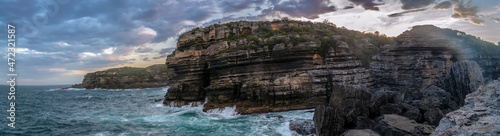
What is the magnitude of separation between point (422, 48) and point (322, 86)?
47.6 ft

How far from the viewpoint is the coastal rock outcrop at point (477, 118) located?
15.2 ft

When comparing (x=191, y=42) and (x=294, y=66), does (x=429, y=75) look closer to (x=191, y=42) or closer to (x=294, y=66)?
(x=294, y=66)

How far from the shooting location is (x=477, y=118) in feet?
16.9

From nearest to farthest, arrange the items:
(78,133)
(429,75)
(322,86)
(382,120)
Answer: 1. (382,120)
2. (78,133)
3. (322,86)
4. (429,75)

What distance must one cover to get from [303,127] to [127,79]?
9608 cm

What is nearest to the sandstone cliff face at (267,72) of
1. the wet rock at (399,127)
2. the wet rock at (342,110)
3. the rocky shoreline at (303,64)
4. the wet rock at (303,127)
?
the rocky shoreline at (303,64)

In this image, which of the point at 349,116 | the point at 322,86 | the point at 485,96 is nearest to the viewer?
the point at 485,96

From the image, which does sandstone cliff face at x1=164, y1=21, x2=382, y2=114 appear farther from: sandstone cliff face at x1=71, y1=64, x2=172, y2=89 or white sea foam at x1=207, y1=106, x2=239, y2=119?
sandstone cliff face at x1=71, y1=64, x2=172, y2=89

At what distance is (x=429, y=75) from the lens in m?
27.5

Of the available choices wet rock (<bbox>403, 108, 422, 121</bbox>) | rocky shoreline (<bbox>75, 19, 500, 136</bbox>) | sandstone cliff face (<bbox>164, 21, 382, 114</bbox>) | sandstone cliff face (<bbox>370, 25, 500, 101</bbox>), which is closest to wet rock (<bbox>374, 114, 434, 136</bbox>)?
wet rock (<bbox>403, 108, 422, 121</bbox>)

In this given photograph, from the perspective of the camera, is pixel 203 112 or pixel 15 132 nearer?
pixel 15 132

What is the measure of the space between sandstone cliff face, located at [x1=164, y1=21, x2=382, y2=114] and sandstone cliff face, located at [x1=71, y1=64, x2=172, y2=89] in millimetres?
69696

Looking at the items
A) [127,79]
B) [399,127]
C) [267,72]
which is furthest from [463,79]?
[127,79]

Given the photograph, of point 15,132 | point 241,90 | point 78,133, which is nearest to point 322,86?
point 241,90
